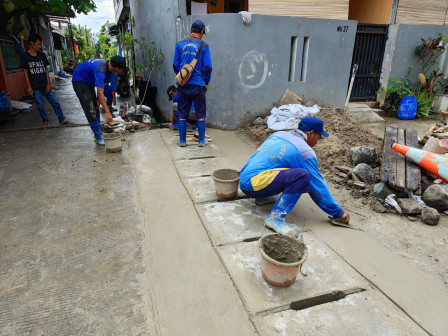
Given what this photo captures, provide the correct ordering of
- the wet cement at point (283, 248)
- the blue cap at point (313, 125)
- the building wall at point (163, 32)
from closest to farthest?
the wet cement at point (283, 248), the blue cap at point (313, 125), the building wall at point (163, 32)

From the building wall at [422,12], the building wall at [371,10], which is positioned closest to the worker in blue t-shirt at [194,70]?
the building wall at [371,10]

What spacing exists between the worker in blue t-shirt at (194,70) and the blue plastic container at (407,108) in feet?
20.7

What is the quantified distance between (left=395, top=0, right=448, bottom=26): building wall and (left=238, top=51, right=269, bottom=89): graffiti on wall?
504 cm

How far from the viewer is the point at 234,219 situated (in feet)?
9.98

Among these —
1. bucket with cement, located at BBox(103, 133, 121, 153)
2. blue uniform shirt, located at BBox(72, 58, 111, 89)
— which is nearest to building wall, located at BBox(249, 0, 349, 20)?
blue uniform shirt, located at BBox(72, 58, 111, 89)

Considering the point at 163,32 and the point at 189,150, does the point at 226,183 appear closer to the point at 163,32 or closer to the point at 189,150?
the point at 189,150

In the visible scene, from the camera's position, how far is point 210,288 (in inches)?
84.5

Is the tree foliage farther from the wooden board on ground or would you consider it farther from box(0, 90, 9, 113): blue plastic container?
the wooden board on ground

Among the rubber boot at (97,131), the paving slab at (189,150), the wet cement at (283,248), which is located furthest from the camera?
the rubber boot at (97,131)

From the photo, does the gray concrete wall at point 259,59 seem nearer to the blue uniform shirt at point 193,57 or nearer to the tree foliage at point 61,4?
the blue uniform shirt at point 193,57

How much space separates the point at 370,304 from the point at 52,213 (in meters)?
3.16

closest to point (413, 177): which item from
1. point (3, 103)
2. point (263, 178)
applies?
point (263, 178)

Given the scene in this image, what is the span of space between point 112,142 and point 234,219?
2955 millimetres

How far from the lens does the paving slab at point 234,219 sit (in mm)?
2777
